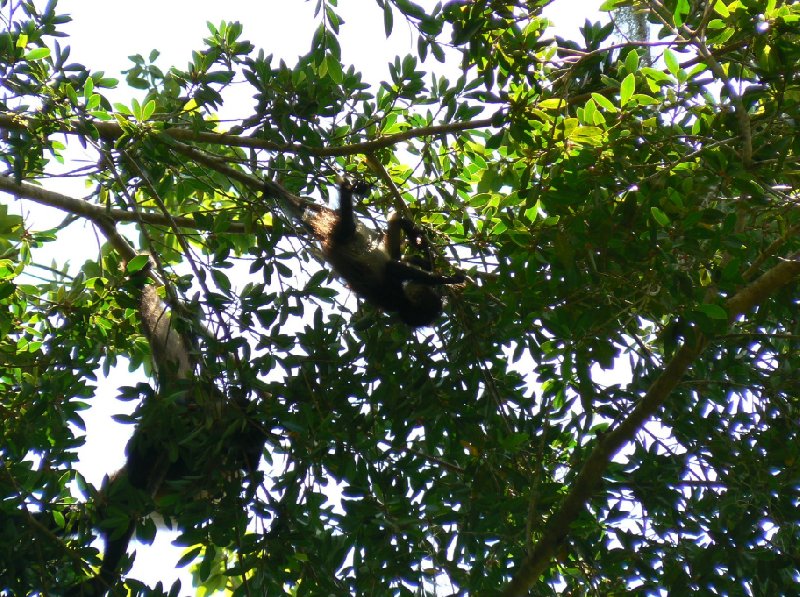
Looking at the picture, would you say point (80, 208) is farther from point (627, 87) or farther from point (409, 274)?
point (627, 87)

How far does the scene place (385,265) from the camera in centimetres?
628

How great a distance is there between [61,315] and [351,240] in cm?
202

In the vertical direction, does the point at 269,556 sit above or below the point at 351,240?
below

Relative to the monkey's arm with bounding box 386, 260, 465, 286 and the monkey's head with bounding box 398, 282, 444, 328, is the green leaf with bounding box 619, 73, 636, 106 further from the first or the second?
the monkey's head with bounding box 398, 282, 444, 328

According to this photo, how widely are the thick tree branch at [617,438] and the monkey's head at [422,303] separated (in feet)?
6.88

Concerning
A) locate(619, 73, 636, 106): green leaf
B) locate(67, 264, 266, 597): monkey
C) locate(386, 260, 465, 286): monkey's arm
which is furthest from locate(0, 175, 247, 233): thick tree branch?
locate(619, 73, 636, 106): green leaf

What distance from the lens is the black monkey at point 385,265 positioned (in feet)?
18.8

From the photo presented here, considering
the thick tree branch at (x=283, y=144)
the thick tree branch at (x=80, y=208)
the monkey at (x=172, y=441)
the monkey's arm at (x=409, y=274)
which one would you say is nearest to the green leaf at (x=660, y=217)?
the thick tree branch at (x=283, y=144)

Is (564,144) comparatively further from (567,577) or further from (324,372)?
(567,577)

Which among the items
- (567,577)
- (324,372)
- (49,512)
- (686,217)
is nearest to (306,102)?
(324,372)

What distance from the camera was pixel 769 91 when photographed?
11.4 ft

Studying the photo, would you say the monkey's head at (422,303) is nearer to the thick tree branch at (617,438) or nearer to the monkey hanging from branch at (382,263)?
the monkey hanging from branch at (382,263)

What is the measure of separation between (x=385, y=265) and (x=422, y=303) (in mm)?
452

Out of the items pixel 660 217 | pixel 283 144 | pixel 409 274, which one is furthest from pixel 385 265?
pixel 660 217
